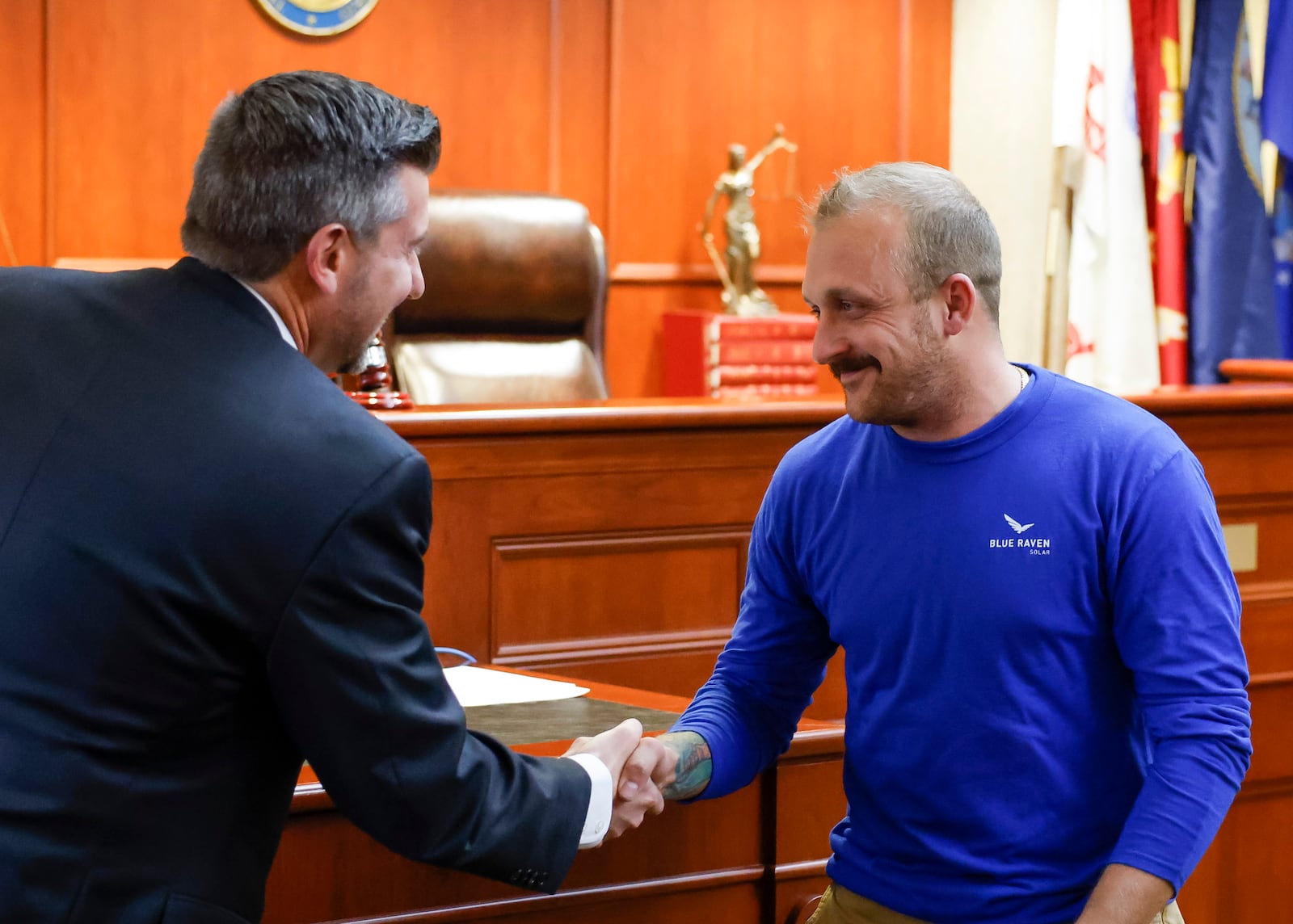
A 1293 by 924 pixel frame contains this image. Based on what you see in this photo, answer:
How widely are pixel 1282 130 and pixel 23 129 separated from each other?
3.82 m

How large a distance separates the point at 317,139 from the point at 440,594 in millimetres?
1227

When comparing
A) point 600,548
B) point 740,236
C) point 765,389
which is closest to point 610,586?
point 600,548

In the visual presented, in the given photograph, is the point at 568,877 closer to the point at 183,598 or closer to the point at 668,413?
the point at 183,598

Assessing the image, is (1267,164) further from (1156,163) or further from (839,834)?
(839,834)

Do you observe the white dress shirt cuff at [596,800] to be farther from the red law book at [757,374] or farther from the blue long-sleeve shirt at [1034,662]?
the red law book at [757,374]

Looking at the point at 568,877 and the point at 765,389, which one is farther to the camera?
the point at 765,389

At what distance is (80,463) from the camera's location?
1.15 m

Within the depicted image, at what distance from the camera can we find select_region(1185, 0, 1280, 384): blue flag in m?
4.75

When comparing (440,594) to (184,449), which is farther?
(440,594)

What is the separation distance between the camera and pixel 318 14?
15.8 ft

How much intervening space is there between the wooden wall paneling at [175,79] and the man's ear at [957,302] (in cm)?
354

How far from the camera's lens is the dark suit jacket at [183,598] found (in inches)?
44.4

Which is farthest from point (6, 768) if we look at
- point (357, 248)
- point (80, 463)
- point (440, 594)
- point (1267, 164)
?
point (1267, 164)

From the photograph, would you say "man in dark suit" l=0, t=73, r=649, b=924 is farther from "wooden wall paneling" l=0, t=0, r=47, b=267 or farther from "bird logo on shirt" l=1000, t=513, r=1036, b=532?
"wooden wall paneling" l=0, t=0, r=47, b=267
